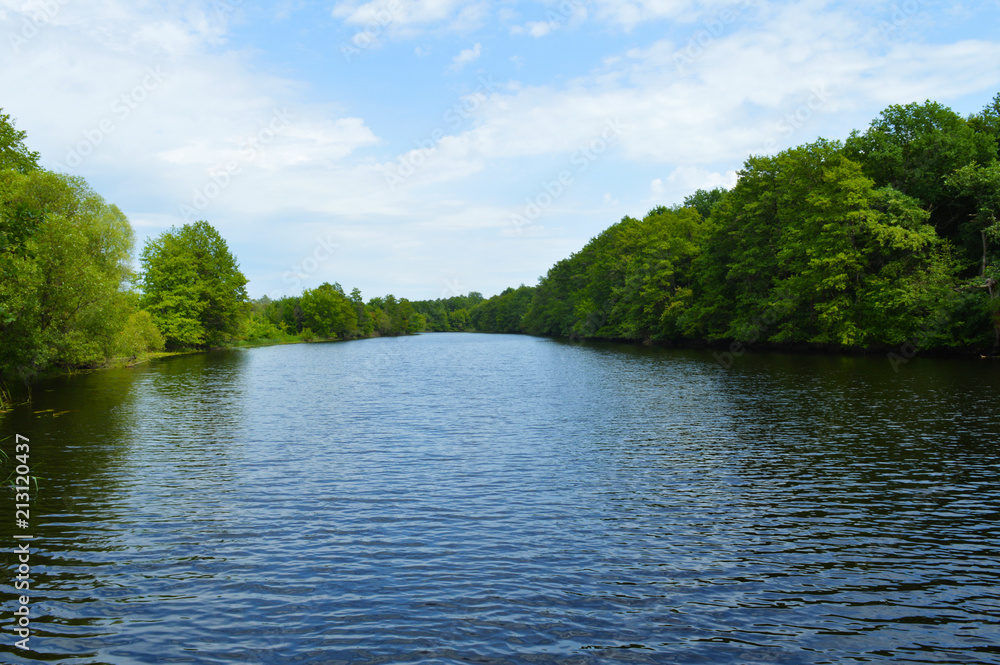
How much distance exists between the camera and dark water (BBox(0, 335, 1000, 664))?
864 cm

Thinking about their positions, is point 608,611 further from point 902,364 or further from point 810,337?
point 810,337

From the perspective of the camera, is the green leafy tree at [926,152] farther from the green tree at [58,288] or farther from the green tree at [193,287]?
the green tree at [193,287]

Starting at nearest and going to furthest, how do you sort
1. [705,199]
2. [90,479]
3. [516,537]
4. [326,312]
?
[516,537]
[90,479]
[705,199]
[326,312]

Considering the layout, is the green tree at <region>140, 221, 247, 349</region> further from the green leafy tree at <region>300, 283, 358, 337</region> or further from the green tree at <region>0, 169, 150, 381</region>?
the green leafy tree at <region>300, 283, 358, 337</region>

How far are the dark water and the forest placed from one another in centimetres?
782

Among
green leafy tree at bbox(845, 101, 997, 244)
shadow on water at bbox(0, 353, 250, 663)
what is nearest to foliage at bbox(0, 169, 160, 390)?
shadow on water at bbox(0, 353, 250, 663)

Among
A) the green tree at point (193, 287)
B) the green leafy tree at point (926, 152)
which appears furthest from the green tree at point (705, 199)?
the green tree at point (193, 287)

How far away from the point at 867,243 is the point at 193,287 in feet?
276

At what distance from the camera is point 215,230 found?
95.0 meters

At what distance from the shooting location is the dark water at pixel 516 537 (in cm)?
864

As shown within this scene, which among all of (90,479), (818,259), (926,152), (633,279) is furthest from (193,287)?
(926,152)

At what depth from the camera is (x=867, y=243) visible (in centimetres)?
5731

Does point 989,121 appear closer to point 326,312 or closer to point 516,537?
point 516,537

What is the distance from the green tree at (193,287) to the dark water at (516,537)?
199 feet
